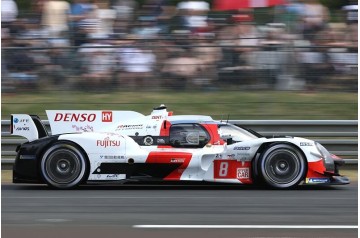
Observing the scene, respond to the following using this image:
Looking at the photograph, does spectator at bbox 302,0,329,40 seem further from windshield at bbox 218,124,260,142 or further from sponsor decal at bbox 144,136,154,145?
sponsor decal at bbox 144,136,154,145

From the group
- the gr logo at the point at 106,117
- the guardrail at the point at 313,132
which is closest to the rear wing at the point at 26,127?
the gr logo at the point at 106,117

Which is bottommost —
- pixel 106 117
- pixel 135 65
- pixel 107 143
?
pixel 107 143

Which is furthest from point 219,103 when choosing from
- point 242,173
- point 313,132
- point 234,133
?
point 242,173

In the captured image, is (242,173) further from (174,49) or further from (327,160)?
(174,49)

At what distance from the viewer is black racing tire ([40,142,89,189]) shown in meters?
9.92

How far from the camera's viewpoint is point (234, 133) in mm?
10125

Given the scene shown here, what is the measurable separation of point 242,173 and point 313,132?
2822mm

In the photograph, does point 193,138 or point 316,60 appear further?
point 316,60

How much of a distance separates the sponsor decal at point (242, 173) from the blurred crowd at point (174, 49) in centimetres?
312

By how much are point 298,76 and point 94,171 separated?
4374mm

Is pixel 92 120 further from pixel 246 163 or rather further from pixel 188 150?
pixel 246 163
